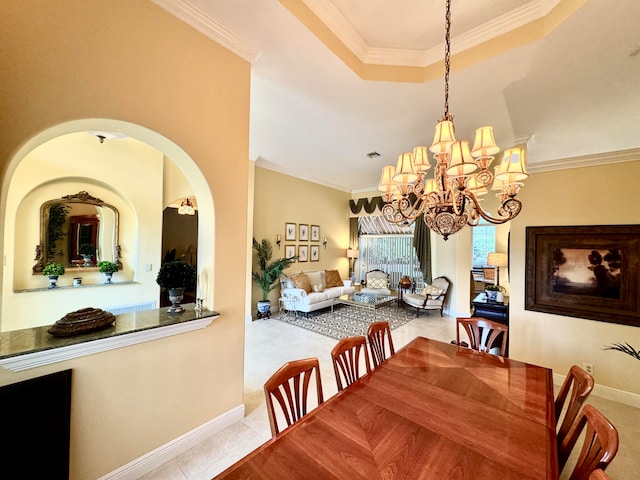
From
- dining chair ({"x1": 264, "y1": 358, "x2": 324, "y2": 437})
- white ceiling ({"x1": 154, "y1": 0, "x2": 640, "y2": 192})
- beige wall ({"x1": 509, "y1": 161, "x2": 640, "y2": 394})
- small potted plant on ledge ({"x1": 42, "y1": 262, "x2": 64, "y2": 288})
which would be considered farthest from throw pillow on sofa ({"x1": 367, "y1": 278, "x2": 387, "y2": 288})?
small potted plant on ledge ({"x1": 42, "y1": 262, "x2": 64, "y2": 288})

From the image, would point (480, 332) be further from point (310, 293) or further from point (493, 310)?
point (310, 293)

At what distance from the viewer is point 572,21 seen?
159cm

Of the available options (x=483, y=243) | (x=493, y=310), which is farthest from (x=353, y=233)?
(x=483, y=243)

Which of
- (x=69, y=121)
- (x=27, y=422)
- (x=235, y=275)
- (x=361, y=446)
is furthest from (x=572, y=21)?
(x=27, y=422)

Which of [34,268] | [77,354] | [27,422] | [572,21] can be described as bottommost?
[27,422]

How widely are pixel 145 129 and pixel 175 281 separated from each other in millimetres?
1111

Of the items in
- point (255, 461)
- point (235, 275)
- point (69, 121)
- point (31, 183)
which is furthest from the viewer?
point (31, 183)

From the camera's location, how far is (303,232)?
20.8ft

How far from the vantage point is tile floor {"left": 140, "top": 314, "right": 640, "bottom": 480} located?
1.71 m

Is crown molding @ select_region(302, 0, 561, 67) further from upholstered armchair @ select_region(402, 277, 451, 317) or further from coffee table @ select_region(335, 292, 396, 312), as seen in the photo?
upholstered armchair @ select_region(402, 277, 451, 317)

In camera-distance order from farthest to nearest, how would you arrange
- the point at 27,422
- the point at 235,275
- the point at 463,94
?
1. the point at 463,94
2. the point at 235,275
3. the point at 27,422

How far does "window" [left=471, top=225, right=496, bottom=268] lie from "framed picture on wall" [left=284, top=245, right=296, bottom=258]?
21.3ft

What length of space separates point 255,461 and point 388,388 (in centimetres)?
81

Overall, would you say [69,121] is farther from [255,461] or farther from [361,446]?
[361,446]
